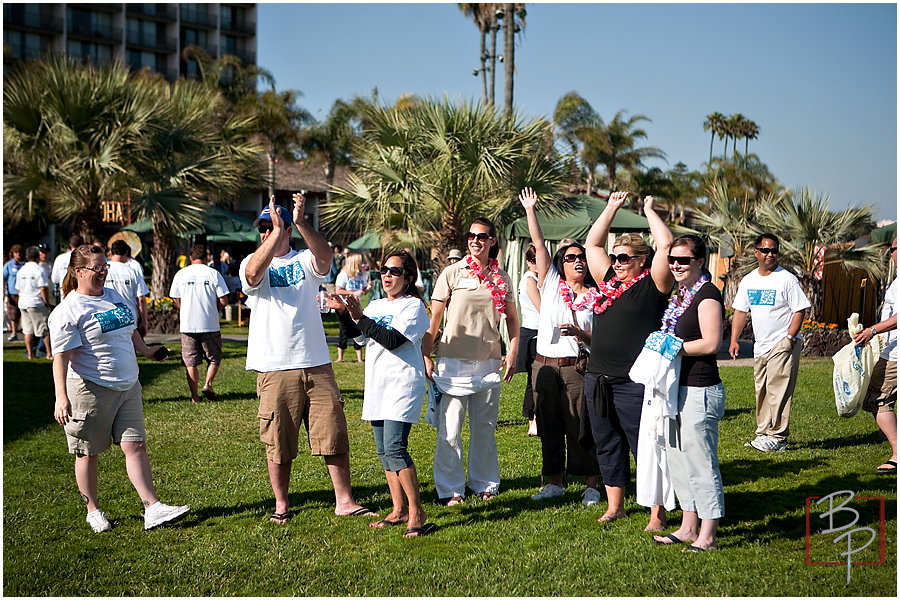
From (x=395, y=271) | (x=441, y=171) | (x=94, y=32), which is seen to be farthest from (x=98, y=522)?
(x=94, y=32)

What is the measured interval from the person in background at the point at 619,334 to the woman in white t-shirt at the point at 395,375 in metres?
1.10

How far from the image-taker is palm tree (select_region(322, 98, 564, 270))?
14.1 meters

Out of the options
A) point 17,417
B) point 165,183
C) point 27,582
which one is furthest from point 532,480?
point 165,183

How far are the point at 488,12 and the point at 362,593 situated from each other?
31531 mm

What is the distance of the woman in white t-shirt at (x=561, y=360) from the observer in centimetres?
555

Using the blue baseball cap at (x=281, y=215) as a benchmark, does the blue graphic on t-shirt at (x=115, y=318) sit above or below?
below

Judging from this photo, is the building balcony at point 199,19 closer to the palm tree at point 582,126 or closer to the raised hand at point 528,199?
the palm tree at point 582,126

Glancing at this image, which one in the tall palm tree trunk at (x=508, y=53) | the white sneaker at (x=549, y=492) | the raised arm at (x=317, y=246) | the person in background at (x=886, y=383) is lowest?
the white sneaker at (x=549, y=492)

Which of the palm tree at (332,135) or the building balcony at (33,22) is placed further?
the building balcony at (33,22)

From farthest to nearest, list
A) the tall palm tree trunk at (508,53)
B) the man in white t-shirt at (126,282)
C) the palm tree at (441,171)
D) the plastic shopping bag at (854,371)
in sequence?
the tall palm tree trunk at (508,53), the palm tree at (441,171), the man in white t-shirt at (126,282), the plastic shopping bag at (854,371)

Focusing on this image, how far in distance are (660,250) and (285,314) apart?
230 centimetres

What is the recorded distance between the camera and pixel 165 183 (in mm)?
17109

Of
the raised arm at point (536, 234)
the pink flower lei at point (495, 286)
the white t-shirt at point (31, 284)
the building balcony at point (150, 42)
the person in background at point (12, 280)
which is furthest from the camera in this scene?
the building balcony at point (150, 42)

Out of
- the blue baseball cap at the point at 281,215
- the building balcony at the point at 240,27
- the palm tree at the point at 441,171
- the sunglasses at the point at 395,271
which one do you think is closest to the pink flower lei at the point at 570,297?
the sunglasses at the point at 395,271
